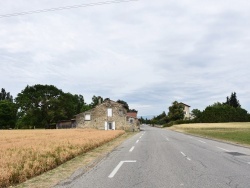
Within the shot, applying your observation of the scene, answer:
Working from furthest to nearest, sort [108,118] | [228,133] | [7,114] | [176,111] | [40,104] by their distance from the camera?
[176,111], [7,114], [40,104], [108,118], [228,133]

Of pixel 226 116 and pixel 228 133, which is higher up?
pixel 226 116

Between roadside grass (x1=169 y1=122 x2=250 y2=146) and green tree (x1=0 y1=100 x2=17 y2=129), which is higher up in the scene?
green tree (x1=0 y1=100 x2=17 y2=129)

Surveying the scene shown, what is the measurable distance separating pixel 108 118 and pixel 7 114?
135 feet

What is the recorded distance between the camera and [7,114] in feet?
291

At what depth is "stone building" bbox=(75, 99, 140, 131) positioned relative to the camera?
64938mm

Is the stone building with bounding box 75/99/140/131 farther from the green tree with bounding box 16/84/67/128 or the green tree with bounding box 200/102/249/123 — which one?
the green tree with bounding box 200/102/249/123

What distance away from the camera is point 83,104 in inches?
4872

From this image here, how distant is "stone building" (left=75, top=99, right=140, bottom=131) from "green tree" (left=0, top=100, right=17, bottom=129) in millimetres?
33408

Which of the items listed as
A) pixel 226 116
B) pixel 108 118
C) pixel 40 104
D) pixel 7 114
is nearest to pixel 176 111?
pixel 226 116

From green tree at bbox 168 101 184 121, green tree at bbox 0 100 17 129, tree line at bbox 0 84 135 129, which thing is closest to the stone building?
tree line at bbox 0 84 135 129

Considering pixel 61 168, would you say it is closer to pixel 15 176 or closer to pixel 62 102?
pixel 15 176

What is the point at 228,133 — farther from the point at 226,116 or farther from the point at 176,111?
the point at 176,111

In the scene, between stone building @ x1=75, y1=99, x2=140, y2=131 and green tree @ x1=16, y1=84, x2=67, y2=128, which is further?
green tree @ x1=16, y1=84, x2=67, y2=128

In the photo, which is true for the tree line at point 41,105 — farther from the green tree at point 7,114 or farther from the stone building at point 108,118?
the stone building at point 108,118
